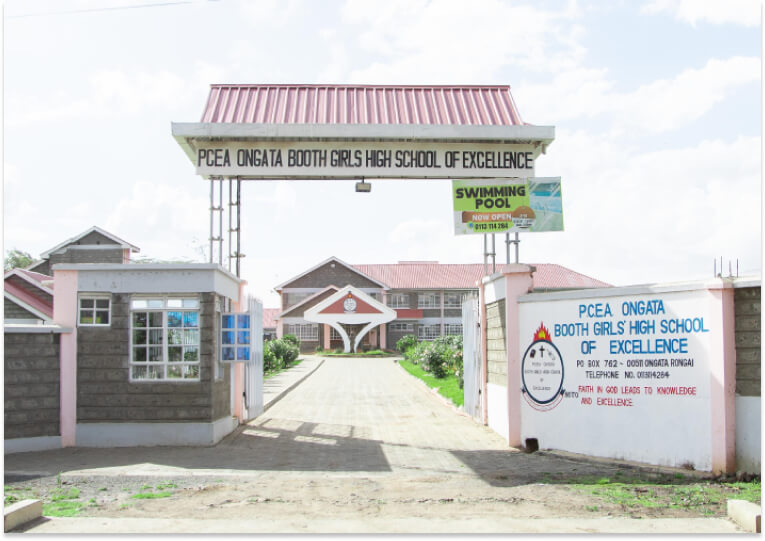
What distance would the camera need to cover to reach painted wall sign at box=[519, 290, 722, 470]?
31.4ft

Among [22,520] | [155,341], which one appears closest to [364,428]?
[155,341]

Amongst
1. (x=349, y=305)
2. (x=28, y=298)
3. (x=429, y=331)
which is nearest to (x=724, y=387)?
(x=28, y=298)

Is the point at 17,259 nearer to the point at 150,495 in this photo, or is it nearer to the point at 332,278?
the point at 332,278

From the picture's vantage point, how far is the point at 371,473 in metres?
9.90

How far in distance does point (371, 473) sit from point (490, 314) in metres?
5.12

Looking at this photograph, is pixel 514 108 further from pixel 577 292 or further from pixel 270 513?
pixel 270 513

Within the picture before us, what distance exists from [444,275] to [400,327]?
6179mm

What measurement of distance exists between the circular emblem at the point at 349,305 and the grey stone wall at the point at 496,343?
3903cm

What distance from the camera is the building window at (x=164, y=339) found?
1228 centimetres

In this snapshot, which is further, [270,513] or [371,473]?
[371,473]

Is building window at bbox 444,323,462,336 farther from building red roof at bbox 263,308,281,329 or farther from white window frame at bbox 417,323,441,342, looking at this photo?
building red roof at bbox 263,308,281,329

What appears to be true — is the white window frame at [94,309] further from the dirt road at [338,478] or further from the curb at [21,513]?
the curb at [21,513]

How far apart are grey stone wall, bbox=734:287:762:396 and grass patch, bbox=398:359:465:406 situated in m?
9.24

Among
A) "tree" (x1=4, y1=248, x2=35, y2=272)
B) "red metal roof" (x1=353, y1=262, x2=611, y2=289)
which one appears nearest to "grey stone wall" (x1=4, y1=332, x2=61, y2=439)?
"red metal roof" (x1=353, y1=262, x2=611, y2=289)
